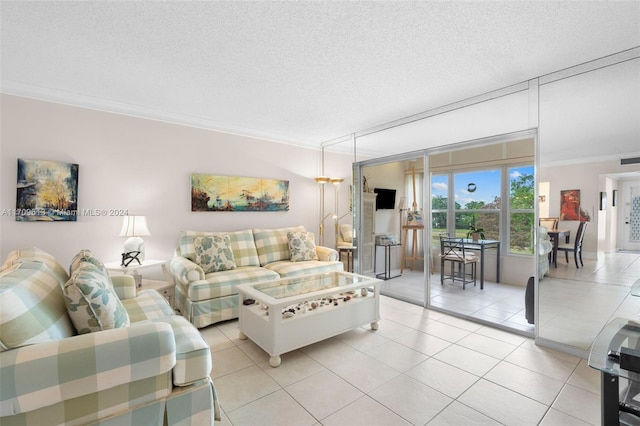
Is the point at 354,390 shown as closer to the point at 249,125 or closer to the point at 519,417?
the point at 519,417

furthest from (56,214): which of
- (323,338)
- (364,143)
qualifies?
(364,143)

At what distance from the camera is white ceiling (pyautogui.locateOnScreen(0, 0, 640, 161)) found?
1.87 m

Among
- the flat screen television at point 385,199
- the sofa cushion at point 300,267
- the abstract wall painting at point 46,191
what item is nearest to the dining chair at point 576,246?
the flat screen television at point 385,199

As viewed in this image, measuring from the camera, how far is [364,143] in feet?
15.9

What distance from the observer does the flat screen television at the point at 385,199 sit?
15.3 ft

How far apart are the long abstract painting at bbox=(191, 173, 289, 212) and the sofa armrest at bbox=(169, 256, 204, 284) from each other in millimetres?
855

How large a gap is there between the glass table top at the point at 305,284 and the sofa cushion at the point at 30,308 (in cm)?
142

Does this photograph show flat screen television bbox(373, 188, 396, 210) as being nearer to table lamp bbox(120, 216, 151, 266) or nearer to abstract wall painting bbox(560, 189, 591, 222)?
abstract wall painting bbox(560, 189, 591, 222)

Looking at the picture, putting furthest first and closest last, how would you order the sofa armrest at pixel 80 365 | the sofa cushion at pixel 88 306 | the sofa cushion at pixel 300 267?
the sofa cushion at pixel 300 267 < the sofa cushion at pixel 88 306 < the sofa armrest at pixel 80 365

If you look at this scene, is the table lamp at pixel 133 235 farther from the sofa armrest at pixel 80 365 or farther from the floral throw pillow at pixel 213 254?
the sofa armrest at pixel 80 365

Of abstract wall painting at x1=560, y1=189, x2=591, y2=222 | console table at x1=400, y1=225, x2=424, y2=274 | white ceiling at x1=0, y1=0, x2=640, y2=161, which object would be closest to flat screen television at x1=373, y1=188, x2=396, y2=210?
console table at x1=400, y1=225, x2=424, y2=274

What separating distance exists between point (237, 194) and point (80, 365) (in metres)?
3.33

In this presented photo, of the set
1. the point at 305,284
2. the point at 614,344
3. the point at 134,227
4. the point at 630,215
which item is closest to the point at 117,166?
the point at 134,227

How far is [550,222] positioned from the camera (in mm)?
2711
